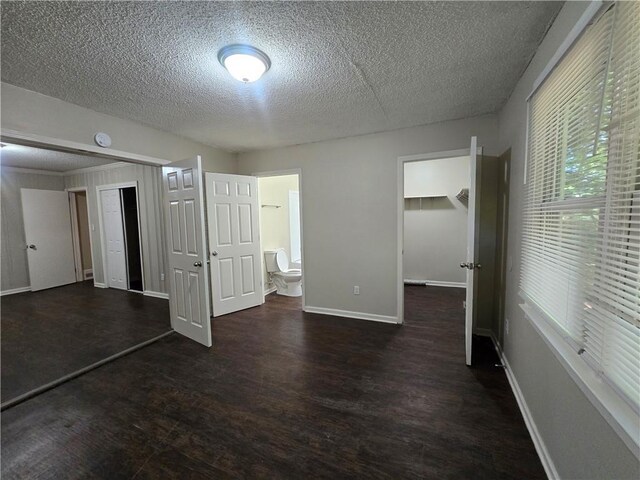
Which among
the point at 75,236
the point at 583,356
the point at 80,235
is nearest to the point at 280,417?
the point at 583,356

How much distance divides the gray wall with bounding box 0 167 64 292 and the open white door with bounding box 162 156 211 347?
427cm

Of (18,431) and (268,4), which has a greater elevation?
(268,4)

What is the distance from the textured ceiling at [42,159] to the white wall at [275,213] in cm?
247

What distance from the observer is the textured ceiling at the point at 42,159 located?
12.8 ft

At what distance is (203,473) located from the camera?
4.67 feet

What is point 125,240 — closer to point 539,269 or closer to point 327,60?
point 327,60

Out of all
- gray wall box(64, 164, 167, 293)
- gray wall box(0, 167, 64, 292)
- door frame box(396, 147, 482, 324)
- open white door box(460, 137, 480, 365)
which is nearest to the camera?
open white door box(460, 137, 480, 365)

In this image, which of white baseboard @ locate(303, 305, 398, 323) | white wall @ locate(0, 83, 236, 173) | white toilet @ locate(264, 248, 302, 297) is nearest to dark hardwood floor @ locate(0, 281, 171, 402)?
white toilet @ locate(264, 248, 302, 297)

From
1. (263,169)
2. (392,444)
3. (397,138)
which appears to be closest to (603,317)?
(392,444)

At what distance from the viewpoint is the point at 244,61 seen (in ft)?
5.44

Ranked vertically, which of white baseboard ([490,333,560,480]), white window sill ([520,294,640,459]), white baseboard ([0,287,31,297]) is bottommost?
white baseboard ([490,333,560,480])

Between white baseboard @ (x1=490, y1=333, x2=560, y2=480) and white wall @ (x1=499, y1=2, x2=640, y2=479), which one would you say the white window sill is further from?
white baseboard @ (x1=490, y1=333, x2=560, y2=480)

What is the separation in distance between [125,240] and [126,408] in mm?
4172

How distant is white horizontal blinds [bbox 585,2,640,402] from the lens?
2.71ft
